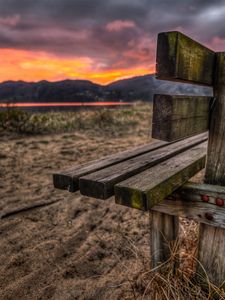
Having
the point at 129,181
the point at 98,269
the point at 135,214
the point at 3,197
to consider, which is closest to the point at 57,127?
the point at 3,197

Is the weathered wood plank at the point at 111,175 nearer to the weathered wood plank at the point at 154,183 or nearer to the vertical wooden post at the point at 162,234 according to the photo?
the weathered wood plank at the point at 154,183

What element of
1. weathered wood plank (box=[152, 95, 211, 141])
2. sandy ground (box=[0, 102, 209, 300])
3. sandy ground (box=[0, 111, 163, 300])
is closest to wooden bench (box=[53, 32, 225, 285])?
weathered wood plank (box=[152, 95, 211, 141])

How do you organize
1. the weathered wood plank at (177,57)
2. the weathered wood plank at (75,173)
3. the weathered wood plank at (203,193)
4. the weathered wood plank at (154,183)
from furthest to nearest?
the weathered wood plank at (75,173)
the weathered wood plank at (203,193)
the weathered wood plank at (154,183)
the weathered wood plank at (177,57)

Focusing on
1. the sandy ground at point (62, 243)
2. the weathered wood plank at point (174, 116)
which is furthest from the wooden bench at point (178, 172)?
the sandy ground at point (62, 243)

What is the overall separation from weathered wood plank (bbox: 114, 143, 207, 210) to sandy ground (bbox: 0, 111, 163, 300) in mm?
634

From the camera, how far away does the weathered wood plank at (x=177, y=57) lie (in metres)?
1.17

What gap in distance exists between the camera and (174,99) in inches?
50.2

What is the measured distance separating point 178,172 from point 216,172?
22 cm

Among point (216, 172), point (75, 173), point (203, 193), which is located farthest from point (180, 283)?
point (75, 173)

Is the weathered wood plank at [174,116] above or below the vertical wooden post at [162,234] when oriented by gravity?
above

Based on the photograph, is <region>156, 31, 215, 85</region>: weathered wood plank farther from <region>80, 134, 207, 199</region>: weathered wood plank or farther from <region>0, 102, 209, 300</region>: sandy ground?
<region>0, 102, 209, 300</region>: sandy ground

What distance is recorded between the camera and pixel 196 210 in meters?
1.67

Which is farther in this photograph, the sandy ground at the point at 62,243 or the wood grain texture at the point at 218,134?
the sandy ground at the point at 62,243

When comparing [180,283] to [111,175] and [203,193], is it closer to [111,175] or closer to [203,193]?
[203,193]
